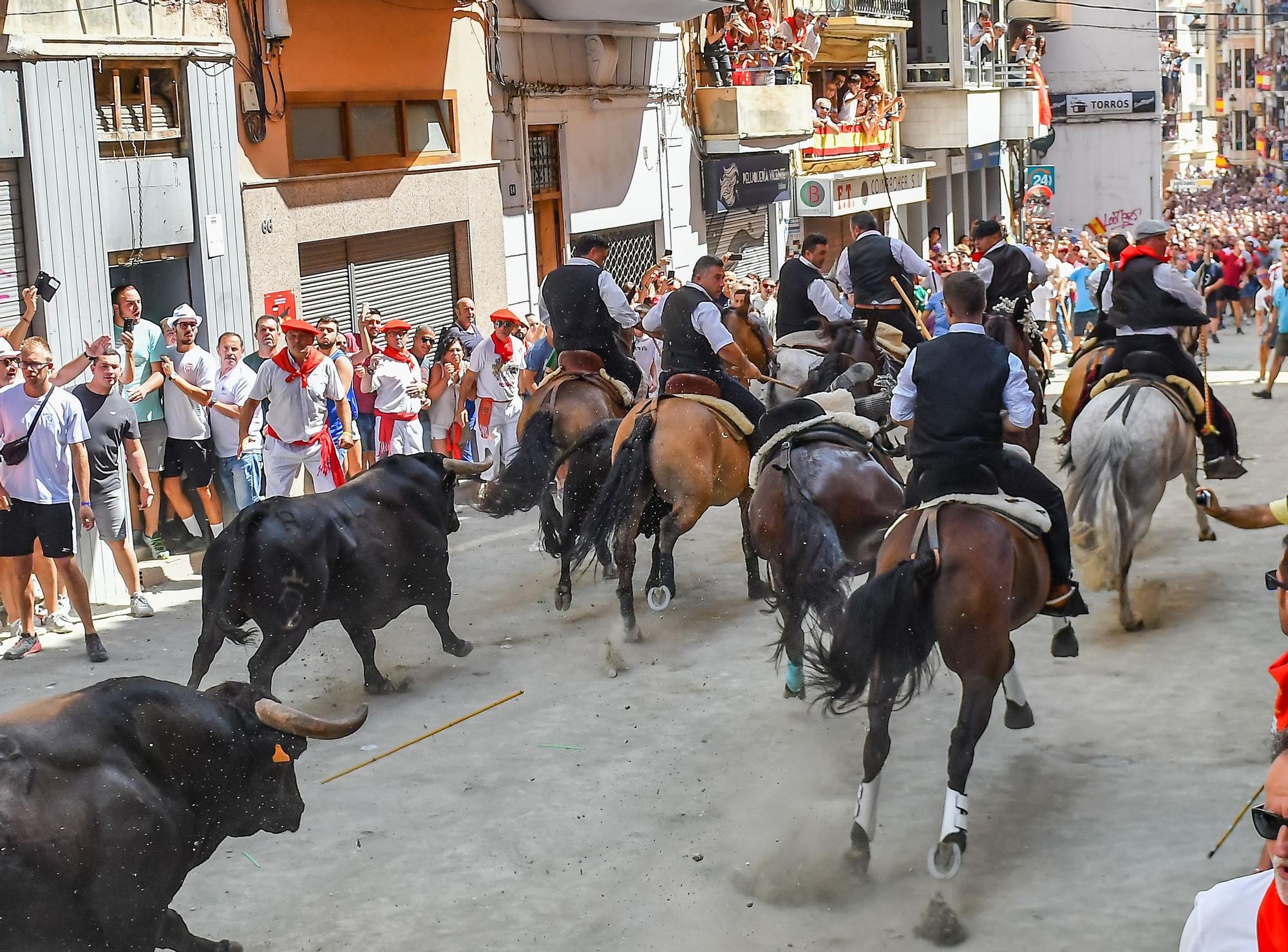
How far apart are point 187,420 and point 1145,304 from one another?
6446 millimetres

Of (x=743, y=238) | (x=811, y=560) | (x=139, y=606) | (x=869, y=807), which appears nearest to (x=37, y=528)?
(x=139, y=606)

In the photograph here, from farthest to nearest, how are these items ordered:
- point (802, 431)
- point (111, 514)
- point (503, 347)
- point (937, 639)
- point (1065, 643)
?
point (503, 347) < point (111, 514) < point (1065, 643) < point (802, 431) < point (937, 639)

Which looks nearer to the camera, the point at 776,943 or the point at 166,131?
the point at 776,943

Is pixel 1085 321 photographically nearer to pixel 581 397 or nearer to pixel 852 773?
pixel 581 397

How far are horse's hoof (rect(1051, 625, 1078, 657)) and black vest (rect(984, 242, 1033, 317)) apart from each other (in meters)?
4.48

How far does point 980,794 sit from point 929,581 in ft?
4.26

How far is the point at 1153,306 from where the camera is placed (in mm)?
9789

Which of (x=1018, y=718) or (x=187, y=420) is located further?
(x=187, y=420)

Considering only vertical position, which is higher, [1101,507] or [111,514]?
[111,514]

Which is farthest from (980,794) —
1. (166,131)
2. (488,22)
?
(488,22)

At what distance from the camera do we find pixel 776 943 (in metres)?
5.71

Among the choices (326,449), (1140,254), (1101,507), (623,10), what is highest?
(623,10)

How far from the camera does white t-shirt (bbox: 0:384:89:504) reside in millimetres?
9367

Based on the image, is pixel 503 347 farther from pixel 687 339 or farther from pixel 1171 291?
pixel 1171 291
